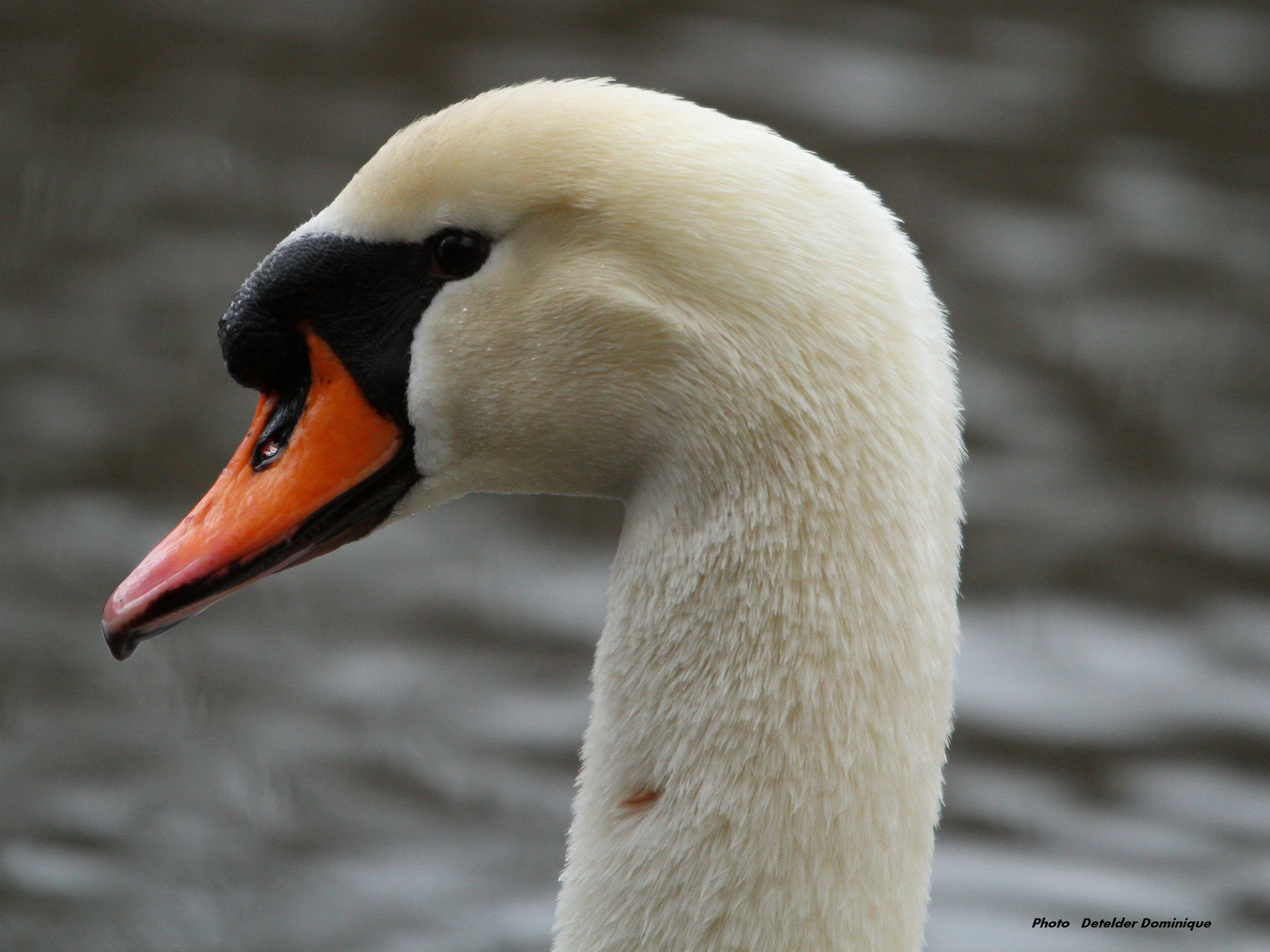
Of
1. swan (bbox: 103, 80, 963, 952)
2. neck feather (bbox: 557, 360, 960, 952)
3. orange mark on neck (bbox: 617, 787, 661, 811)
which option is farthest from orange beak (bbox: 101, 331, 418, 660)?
orange mark on neck (bbox: 617, 787, 661, 811)

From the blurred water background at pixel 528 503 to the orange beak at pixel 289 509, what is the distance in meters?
2.06

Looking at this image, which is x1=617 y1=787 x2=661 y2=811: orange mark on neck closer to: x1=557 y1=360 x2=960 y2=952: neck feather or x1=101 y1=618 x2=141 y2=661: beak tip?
x1=557 y1=360 x2=960 y2=952: neck feather

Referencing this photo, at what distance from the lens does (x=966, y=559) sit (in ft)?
18.2

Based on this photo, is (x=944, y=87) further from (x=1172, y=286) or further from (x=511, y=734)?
(x=511, y=734)

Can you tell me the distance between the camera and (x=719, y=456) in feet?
6.83

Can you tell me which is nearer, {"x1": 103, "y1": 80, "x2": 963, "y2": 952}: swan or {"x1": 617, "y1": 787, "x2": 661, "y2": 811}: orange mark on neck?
{"x1": 103, "y1": 80, "x2": 963, "y2": 952}: swan

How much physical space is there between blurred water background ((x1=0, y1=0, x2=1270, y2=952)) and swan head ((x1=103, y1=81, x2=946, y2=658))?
6.90 feet

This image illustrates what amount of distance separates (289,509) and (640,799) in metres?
0.56

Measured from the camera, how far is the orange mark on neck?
2.15 m

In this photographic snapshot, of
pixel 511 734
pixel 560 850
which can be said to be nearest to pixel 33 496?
pixel 511 734

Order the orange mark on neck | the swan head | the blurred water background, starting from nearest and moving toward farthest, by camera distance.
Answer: the swan head < the orange mark on neck < the blurred water background

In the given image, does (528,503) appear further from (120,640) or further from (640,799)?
(640,799)

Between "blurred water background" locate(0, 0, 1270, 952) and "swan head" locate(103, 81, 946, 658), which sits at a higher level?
"blurred water background" locate(0, 0, 1270, 952)

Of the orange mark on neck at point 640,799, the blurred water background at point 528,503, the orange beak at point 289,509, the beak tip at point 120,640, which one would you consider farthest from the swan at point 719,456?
the blurred water background at point 528,503
